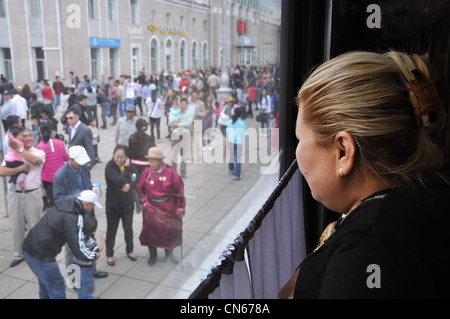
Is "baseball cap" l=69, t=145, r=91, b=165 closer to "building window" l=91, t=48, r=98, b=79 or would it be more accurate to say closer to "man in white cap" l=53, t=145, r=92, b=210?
"man in white cap" l=53, t=145, r=92, b=210

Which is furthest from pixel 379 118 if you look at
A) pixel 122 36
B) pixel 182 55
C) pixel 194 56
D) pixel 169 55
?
pixel 194 56

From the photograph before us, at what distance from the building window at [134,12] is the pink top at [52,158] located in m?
3.85

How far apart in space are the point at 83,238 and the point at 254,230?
226 cm

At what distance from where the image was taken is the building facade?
13.7 feet

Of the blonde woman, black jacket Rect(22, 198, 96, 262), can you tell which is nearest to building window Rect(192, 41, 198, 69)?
black jacket Rect(22, 198, 96, 262)

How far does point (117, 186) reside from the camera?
3.81 m

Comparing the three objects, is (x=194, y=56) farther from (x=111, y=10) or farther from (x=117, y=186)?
(x=117, y=186)

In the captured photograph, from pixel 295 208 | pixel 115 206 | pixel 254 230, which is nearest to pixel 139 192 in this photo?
pixel 115 206

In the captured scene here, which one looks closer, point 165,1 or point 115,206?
point 115,206

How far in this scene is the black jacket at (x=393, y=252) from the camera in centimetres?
49

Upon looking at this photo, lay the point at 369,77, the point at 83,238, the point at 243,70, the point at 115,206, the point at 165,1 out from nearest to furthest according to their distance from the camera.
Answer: the point at 369,77 → the point at 83,238 → the point at 115,206 → the point at 165,1 → the point at 243,70

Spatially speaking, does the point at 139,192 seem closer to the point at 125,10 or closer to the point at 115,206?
the point at 115,206

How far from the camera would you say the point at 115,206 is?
3.86m

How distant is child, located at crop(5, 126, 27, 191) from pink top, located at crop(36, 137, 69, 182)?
29 cm
